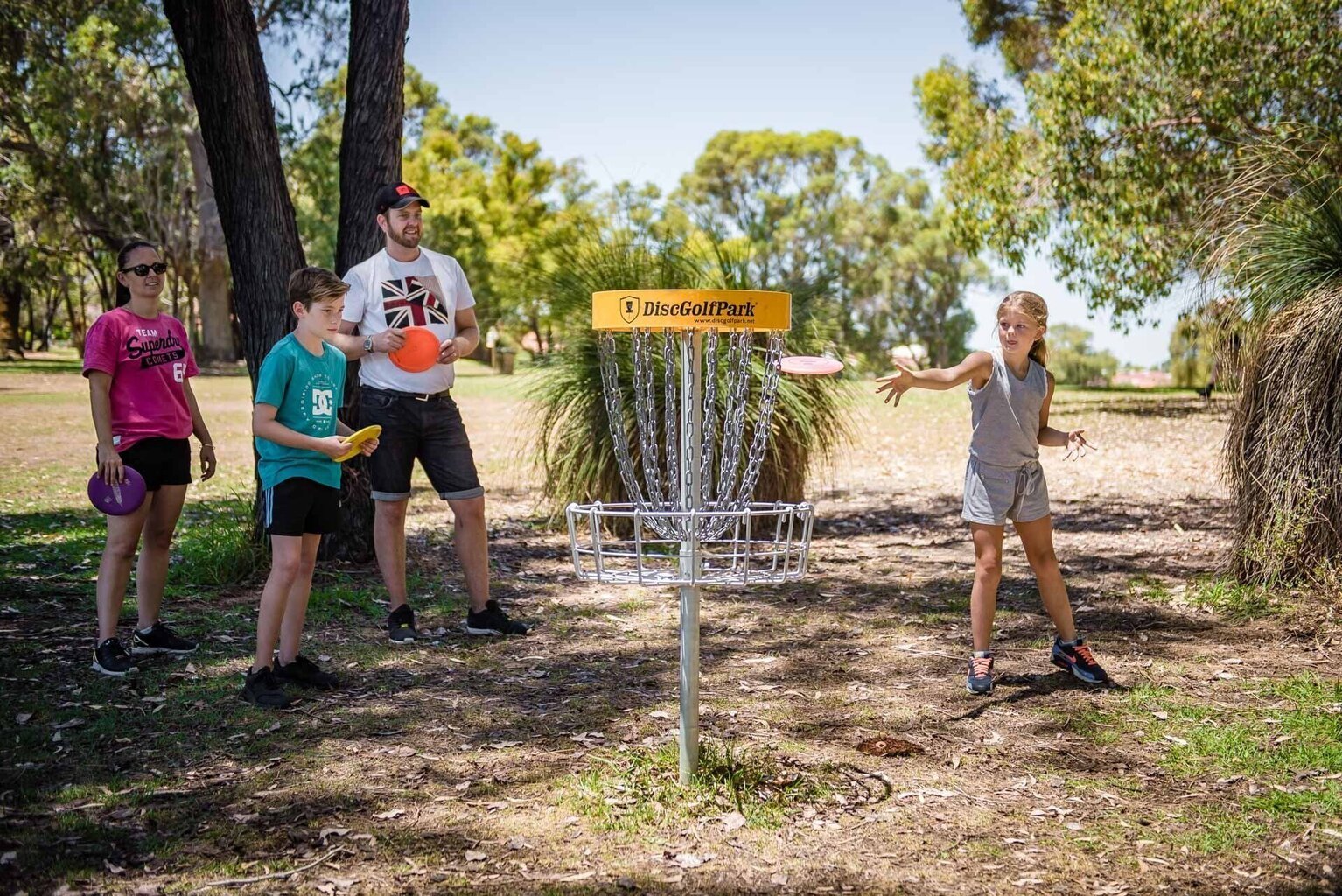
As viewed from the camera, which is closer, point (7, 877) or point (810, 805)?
point (7, 877)

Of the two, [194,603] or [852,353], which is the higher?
[852,353]

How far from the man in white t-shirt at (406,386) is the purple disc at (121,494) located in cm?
103

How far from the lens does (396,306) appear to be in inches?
219

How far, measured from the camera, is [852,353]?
8.97 meters

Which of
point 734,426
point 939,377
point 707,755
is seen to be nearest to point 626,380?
point 939,377

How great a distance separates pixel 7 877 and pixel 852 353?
6846 millimetres

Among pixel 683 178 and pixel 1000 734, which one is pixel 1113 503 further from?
pixel 683 178

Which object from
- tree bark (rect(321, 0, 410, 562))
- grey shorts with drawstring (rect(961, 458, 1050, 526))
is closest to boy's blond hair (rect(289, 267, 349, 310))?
tree bark (rect(321, 0, 410, 562))

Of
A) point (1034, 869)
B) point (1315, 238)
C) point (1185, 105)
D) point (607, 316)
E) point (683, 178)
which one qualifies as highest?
point (683, 178)

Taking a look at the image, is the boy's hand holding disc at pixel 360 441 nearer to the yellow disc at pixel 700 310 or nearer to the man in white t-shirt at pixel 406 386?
the man in white t-shirt at pixel 406 386

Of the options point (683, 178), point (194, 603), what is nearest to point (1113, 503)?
point (194, 603)

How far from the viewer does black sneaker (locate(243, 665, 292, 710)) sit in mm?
4676

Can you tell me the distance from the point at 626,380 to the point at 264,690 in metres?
4.14

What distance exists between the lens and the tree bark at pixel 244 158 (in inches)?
271
